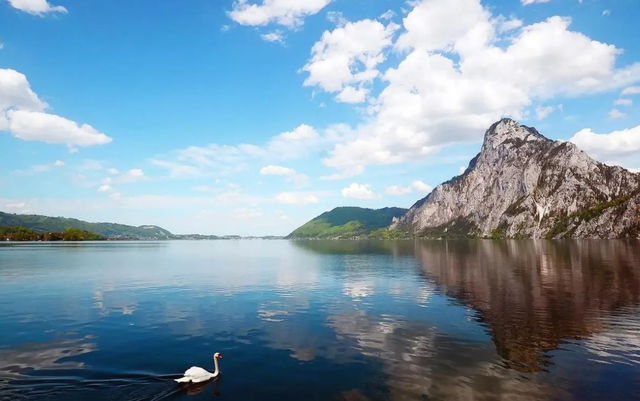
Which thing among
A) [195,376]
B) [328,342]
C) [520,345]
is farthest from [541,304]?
[195,376]

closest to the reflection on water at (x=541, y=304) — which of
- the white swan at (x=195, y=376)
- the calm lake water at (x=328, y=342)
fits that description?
the calm lake water at (x=328, y=342)

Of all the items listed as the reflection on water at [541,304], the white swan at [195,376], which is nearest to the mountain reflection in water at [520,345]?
the reflection on water at [541,304]

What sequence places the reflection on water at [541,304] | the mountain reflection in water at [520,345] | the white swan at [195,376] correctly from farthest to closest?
the reflection on water at [541,304], the white swan at [195,376], the mountain reflection in water at [520,345]

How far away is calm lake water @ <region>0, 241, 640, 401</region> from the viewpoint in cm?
2430

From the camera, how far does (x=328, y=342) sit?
34.8 m

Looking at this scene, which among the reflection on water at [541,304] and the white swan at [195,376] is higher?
the white swan at [195,376]

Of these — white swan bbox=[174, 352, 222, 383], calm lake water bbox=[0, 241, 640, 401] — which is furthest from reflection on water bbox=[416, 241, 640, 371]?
white swan bbox=[174, 352, 222, 383]

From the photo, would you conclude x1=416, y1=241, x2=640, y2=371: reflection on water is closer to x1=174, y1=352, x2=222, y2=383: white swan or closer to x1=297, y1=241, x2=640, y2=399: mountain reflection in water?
x1=297, y1=241, x2=640, y2=399: mountain reflection in water

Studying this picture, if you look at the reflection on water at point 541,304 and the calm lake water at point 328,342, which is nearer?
the calm lake water at point 328,342

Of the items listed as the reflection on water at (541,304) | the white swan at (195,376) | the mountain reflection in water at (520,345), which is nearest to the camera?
the mountain reflection in water at (520,345)

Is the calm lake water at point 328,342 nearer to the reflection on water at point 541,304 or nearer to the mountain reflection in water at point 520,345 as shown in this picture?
the mountain reflection in water at point 520,345

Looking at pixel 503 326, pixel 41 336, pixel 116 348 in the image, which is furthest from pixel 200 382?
pixel 503 326

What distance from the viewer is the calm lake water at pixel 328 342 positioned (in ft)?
79.7

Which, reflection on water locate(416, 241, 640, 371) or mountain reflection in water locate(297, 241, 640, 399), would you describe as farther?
reflection on water locate(416, 241, 640, 371)
